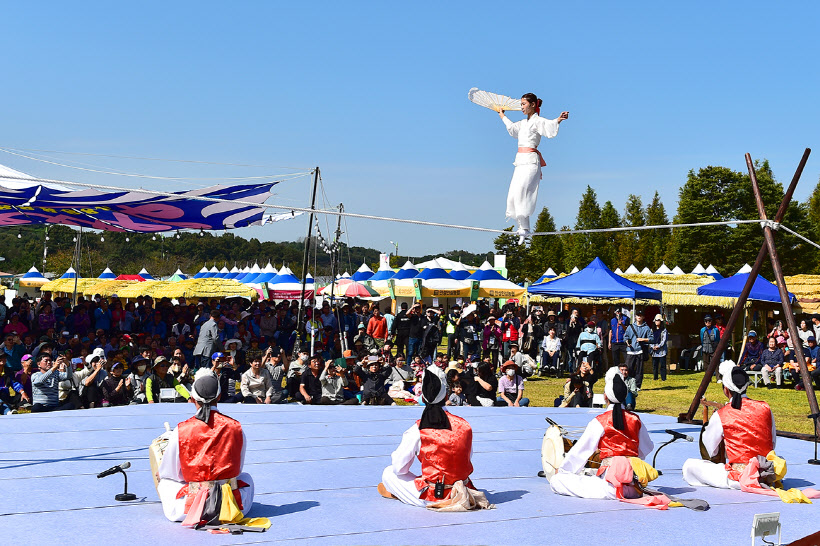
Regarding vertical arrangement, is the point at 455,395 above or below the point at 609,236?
Result: below

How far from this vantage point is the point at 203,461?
16.9 ft

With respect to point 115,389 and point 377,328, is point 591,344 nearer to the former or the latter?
point 377,328

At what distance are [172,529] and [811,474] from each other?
5716 mm

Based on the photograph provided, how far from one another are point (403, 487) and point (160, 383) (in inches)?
243

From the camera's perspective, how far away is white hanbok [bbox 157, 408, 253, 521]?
5211mm

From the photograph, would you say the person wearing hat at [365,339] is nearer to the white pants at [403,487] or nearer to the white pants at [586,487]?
the white pants at [586,487]

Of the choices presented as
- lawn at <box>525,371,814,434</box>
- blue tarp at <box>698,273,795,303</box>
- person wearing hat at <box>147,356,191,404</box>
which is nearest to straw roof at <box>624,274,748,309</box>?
blue tarp at <box>698,273,795,303</box>

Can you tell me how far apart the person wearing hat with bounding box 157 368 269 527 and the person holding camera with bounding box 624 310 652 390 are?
10.5 metres

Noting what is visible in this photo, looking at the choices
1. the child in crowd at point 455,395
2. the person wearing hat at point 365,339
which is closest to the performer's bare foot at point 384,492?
the child in crowd at point 455,395

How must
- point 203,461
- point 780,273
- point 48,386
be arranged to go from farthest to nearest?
point 48,386, point 780,273, point 203,461

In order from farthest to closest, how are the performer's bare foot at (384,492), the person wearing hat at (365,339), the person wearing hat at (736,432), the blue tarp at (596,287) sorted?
1. the person wearing hat at (365,339)
2. the blue tarp at (596,287)
3. the person wearing hat at (736,432)
4. the performer's bare foot at (384,492)

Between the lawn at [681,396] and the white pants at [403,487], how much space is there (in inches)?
240

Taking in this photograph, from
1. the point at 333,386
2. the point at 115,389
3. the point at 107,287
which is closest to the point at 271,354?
the point at 333,386

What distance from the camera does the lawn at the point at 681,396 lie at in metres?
12.0
